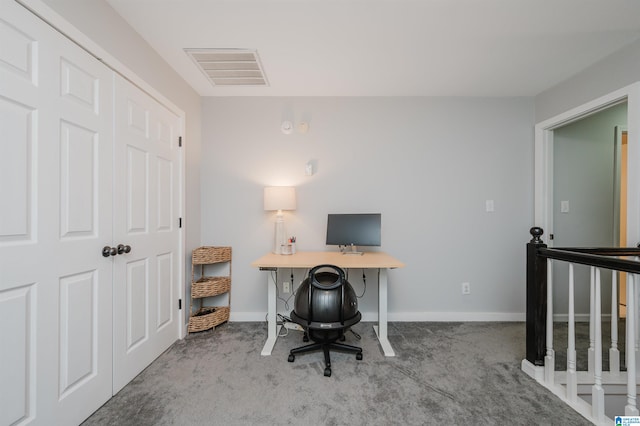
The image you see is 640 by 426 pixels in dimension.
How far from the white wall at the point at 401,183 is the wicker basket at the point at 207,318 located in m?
0.17

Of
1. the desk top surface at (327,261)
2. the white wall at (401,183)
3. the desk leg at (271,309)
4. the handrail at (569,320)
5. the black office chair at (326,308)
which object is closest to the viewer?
the handrail at (569,320)

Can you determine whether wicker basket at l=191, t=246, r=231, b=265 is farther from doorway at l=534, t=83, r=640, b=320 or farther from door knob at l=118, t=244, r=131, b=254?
doorway at l=534, t=83, r=640, b=320

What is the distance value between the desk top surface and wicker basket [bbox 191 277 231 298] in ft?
1.88

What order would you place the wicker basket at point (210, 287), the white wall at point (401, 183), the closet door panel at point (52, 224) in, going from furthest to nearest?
1. the white wall at point (401, 183)
2. the wicker basket at point (210, 287)
3. the closet door panel at point (52, 224)

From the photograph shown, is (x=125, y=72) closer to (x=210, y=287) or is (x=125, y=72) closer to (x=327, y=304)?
(x=210, y=287)

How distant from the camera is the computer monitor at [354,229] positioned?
8.21ft

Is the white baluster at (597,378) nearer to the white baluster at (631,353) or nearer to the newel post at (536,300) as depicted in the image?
the white baluster at (631,353)

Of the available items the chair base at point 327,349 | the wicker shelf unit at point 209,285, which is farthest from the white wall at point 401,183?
the chair base at point 327,349

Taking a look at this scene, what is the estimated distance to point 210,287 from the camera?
2447 mm

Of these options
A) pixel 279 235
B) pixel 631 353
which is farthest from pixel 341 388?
pixel 631 353

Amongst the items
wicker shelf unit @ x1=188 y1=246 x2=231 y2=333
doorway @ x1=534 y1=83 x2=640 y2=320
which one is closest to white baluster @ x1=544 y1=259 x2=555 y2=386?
doorway @ x1=534 y1=83 x2=640 y2=320

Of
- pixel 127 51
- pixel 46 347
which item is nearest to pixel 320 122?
pixel 127 51

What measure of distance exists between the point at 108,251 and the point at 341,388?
5.60ft

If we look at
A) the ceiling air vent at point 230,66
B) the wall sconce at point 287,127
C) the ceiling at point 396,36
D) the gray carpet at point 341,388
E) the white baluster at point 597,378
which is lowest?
the gray carpet at point 341,388
